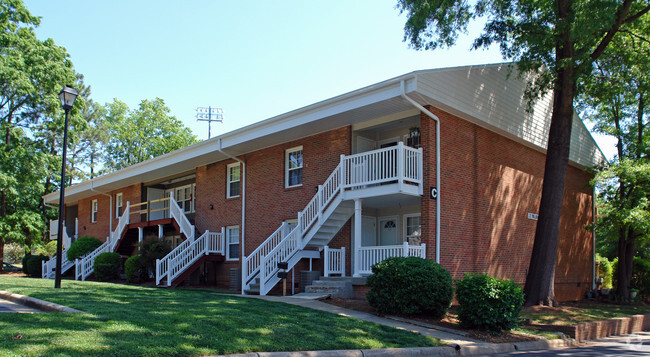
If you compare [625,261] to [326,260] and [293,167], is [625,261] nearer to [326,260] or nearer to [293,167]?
[326,260]

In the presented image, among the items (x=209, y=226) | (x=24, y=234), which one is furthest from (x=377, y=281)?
(x=24, y=234)

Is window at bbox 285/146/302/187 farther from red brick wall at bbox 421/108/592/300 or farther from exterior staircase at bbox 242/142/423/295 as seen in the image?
red brick wall at bbox 421/108/592/300

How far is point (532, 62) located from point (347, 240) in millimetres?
8255

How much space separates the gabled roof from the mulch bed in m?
5.66

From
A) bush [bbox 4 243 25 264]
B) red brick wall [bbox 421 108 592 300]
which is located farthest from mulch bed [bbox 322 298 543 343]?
bush [bbox 4 243 25 264]

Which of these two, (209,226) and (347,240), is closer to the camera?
(347,240)

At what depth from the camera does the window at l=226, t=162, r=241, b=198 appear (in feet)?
76.6

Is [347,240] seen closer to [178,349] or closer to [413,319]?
[413,319]

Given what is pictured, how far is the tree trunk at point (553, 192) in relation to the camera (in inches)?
648

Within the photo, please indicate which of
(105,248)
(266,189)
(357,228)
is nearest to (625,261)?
(357,228)

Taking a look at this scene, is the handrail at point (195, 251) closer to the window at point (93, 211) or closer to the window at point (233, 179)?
the window at point (233, 179)

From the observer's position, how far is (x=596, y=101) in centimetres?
2262

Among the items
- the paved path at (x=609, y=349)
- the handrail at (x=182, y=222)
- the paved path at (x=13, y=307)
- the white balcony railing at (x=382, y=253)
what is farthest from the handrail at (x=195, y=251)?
the paved path at (x=609, y=349)

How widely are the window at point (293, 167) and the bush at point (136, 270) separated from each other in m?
7.68
